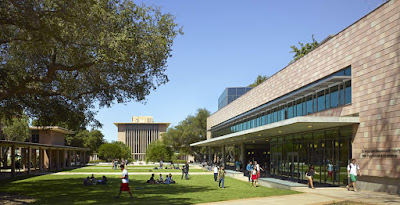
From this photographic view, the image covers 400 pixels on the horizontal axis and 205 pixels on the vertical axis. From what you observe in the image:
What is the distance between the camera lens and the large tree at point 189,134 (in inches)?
3356

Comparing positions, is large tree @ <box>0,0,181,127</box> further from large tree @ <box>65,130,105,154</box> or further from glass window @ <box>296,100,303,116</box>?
large tree @ <box>65,130,105,154</box>

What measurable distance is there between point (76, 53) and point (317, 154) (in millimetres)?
16308

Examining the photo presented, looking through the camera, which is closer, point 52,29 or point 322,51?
point 52,29

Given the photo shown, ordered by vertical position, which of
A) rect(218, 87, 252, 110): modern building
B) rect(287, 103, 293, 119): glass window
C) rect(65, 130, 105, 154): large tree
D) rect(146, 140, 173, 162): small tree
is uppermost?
rect(218, 87, 252, 110): modern building

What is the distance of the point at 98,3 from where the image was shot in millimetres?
15781

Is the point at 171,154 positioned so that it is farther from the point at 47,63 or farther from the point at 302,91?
the point at 47,63

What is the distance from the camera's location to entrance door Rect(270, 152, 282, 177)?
32.2m

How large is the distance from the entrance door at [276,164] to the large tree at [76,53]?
49.7 feet

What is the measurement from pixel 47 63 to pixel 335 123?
15.8 meters

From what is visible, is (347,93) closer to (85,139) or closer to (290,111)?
(290,111)

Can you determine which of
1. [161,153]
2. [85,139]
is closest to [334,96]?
[161,153]

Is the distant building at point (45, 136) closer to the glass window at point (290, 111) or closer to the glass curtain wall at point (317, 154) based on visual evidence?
the glass curtain wall at point (317, 154)

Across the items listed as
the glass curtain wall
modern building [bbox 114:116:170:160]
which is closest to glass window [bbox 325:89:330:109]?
the glass curtain wall

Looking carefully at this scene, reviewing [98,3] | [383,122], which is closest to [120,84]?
[98,3]
